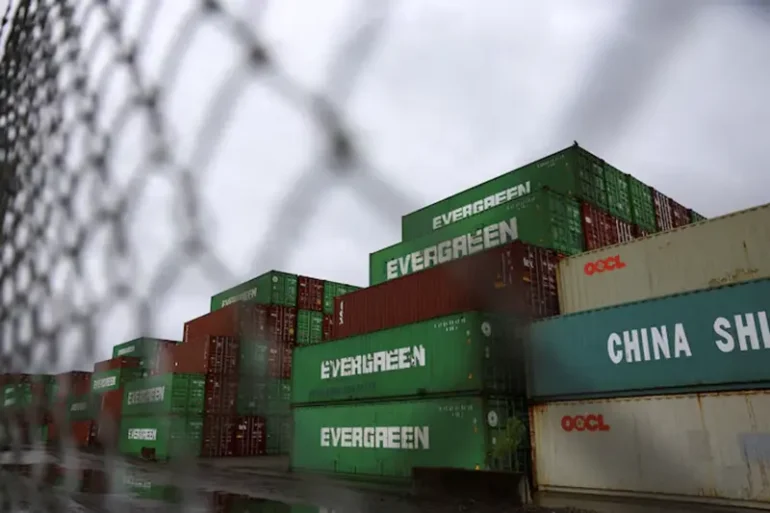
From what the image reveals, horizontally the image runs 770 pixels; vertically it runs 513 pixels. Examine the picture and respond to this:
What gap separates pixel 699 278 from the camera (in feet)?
49.9

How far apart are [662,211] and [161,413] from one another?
30473mm

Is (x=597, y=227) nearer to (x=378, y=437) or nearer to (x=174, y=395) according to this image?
(x=378, y=437)

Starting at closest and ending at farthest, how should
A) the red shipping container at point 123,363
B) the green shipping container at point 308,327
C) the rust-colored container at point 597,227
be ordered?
1. the rust-colored container at point 597,227
2. the green shipping container at point 308,327
3. the red shipping container at point 123,363

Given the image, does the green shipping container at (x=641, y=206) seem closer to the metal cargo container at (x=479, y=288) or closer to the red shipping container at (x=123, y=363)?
the metal cargo container at (x=479, y=288)

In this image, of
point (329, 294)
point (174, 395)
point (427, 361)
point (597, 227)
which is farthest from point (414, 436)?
point (174, 395)

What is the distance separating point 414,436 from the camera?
18422 mm

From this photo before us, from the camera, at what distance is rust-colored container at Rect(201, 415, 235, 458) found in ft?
109

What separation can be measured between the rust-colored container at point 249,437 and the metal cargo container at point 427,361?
13.4 m

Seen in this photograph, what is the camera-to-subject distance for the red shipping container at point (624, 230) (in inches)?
903

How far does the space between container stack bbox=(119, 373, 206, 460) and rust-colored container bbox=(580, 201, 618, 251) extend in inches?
841

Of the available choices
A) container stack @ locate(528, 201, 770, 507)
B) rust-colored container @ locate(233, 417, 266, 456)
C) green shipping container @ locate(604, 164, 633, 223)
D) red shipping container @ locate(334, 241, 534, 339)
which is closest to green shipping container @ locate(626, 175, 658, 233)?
green shipping container @ locate(604, 164, 633, 223)

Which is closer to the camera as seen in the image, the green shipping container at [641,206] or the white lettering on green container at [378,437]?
the white lettering on green container at [378,437]

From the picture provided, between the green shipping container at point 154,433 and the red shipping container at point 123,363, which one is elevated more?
the red shipping container at point 123,363

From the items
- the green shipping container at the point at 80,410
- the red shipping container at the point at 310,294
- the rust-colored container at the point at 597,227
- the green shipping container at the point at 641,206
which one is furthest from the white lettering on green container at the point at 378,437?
the green shipping container at the point at 80,410
